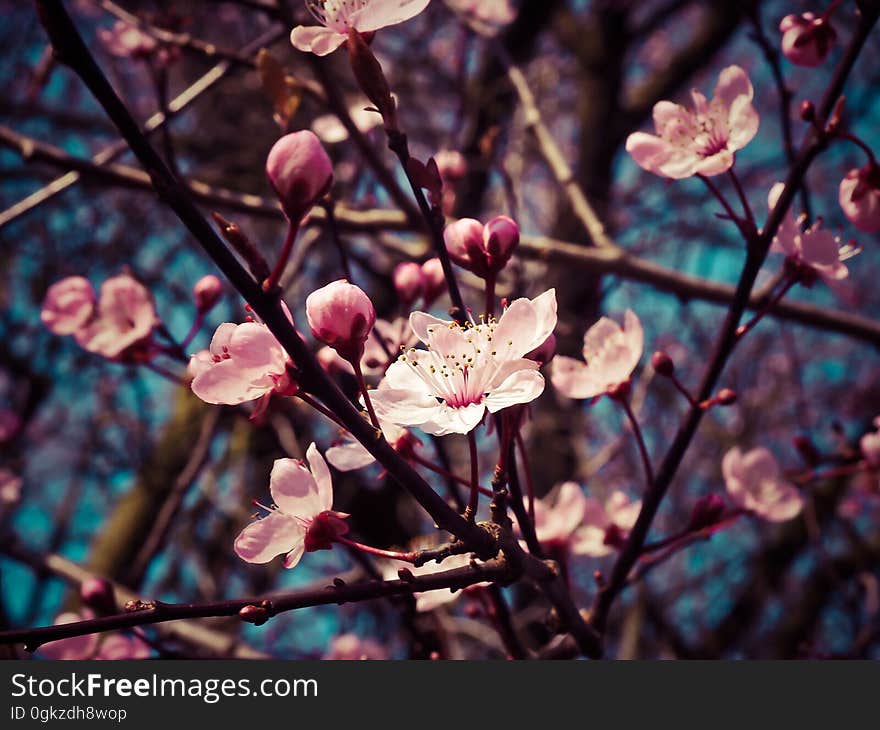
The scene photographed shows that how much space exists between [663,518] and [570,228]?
1896 millimetres

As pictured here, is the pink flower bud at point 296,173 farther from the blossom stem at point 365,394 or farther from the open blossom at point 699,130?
the open blossom at point 699,130

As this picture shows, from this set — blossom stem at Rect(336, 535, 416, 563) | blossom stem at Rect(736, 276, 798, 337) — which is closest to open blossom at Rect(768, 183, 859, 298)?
blossom stem at Rect(736, 276, 798, 337)

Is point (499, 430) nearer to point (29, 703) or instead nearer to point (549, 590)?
point (549, 590)

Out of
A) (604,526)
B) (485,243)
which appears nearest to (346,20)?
(485,243)

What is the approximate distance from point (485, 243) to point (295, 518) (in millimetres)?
308

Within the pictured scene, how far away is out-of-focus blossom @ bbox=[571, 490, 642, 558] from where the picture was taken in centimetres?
97

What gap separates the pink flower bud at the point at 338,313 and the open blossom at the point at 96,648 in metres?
0.52

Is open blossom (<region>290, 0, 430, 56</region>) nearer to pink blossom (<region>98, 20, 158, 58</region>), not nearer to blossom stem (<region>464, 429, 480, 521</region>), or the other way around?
blossom stem (<region>464, 429, 480, 521</region>)

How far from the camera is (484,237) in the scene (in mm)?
694

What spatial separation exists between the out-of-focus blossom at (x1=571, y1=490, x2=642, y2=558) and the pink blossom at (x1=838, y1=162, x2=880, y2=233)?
0.43 metres

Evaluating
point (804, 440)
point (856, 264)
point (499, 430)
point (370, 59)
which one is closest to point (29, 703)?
point (499, 430)

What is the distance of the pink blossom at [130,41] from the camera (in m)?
1.49

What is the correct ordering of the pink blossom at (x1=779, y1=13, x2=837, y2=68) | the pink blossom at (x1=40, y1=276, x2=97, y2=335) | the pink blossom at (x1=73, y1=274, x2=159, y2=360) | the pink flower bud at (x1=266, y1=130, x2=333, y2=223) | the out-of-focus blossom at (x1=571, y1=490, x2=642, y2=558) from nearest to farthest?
1. the pink flower bud at (x1=266, y1=130, x2=333, y2=223)
2. the pink blossom at (x1=779, y1=13, x2=837, y2=68)
3. the out-of-focus blossom at (x1=571, y1=490, x2=642, y2=558)
4. the pink blossom at (x1=73, y1=274, x2=159, y2=360)
5. the pink blossom at (x1=40, y1=276, x2=97, y2=335)

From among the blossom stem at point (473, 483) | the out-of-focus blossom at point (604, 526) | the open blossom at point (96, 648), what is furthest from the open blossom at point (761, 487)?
the open blossom at point (96, 648)
